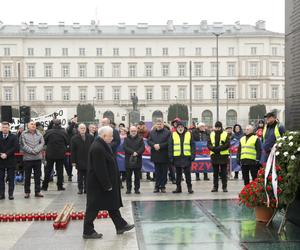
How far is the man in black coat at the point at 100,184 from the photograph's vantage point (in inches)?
298

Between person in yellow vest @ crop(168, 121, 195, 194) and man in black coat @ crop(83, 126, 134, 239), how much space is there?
5.14 meters

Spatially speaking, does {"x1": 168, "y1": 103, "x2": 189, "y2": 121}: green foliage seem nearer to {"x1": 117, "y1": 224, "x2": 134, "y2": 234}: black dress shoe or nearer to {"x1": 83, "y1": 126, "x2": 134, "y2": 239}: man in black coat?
{"x1": 117, "y1": 224, "x2": 134, "y2": 234}: black dress shoe

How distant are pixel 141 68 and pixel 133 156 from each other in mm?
82928

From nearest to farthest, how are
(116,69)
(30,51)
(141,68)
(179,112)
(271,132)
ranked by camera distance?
(271,132) < (179,112) < (30,51) < (116,69) < (141,68)

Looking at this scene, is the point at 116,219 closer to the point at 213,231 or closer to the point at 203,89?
the point at 213,231

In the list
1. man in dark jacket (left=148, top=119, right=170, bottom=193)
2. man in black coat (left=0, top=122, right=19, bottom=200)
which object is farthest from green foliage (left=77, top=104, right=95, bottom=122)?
man in black coat (left=0, top=122, right=19, bottom=200)

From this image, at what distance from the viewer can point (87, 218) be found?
7.66 metres

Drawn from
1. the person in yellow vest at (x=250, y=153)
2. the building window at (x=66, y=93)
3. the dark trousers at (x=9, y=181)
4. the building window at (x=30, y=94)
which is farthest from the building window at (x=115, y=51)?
the person in yellow vest at (x=250, y=153)

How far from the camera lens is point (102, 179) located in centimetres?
752

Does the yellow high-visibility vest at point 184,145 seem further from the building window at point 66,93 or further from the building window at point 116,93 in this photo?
the building window at point 66,93

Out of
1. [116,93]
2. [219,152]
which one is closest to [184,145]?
[219,152]

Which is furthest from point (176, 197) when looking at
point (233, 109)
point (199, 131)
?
point (233, 109)

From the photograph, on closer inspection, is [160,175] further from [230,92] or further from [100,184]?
[230,92]

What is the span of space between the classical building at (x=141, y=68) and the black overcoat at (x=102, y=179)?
3320 inches
